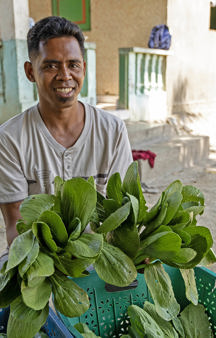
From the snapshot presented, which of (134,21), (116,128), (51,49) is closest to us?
(51,49)

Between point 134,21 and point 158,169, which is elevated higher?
point 134,21

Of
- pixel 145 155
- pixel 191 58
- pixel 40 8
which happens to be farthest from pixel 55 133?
pixel 40 8

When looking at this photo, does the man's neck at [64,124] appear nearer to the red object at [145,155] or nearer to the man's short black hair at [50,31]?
the man's short black hair at [50,31]

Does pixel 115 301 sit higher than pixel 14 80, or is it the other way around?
pixel 14 80

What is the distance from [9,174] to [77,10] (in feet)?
19.7

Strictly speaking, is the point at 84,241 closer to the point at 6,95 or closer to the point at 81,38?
the point at 81,38

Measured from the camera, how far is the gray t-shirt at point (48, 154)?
1.54m

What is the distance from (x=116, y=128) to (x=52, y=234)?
3.02ft

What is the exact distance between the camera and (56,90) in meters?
1.47

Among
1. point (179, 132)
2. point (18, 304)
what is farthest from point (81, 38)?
point (179, 132)

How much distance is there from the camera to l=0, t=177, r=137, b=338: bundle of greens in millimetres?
779

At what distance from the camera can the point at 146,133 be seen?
17.9 ft

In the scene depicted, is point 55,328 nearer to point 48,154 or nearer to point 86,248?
point 86,248

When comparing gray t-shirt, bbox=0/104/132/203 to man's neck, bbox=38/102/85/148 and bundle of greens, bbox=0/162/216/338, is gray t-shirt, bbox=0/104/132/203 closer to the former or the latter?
man's neck, bbox=38/102/85/148
